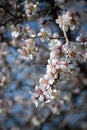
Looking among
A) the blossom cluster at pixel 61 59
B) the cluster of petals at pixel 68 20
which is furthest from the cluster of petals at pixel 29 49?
the cluster of petals at pixel 68 20

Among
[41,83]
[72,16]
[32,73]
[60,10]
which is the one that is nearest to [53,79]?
[41,83]

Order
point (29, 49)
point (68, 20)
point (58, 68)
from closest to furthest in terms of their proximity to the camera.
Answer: point (58, 68)
point (68, 20)
point (29, 49)

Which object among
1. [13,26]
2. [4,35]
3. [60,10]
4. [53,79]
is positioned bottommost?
[53,79]

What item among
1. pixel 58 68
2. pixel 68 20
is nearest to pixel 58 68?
pixel 58 68

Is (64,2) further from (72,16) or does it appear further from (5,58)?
(5,58)

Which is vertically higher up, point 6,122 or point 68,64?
point 6,122

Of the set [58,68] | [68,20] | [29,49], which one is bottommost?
[58,68]

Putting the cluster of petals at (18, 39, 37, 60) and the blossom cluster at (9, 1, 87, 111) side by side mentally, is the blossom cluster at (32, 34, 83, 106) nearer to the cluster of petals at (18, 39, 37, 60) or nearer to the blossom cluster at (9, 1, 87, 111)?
the blossom cluster at (9, 1, 87, 111)

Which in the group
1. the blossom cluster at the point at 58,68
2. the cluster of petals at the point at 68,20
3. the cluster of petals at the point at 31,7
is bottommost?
the blossom cluster at the point at 58,68

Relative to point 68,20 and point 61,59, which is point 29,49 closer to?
point 68,20

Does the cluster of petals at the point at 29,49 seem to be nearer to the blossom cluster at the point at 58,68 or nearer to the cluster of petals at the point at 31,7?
the cluster of petals at the point at 31,7

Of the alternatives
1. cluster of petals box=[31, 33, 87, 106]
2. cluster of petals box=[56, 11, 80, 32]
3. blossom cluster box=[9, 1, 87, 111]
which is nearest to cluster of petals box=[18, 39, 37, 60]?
blossom cluster box=[9, 1, 87, 111]
